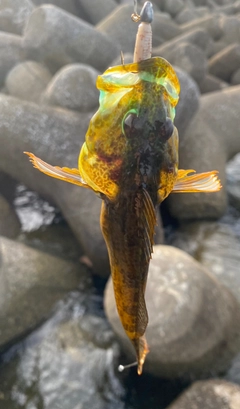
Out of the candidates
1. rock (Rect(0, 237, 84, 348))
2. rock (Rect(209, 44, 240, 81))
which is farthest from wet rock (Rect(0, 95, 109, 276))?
rock (Rect(209, 44, 240, 81))

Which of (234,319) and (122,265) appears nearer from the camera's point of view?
(122,265)

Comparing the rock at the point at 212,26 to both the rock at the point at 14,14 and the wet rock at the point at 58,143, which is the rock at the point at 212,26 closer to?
the rock at the point at 14,14

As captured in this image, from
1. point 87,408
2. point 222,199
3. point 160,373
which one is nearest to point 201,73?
point 222,199

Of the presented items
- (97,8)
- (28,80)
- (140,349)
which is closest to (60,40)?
(28,80)

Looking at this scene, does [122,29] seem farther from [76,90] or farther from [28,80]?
[76,90]

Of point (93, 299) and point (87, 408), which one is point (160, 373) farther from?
point (93, 299)

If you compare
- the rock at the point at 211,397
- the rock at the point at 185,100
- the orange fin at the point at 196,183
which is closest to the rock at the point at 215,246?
the rock at the point at 211,397
